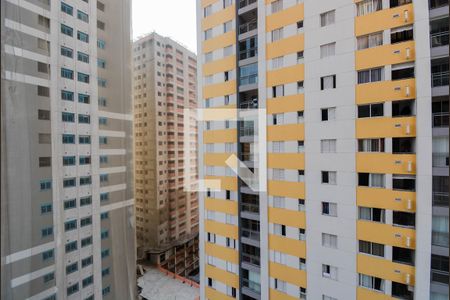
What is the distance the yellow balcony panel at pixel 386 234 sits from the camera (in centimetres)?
196

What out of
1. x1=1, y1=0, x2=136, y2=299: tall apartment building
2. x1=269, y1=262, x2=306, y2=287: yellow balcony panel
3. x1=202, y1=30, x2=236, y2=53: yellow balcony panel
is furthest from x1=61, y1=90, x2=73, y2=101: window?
x1=202, y1=30, x2=236, y2=53: yellow balcony panel

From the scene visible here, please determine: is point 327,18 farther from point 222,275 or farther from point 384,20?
point 222,275

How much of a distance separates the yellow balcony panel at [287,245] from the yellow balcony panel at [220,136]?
1.36m

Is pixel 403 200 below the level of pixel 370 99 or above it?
below

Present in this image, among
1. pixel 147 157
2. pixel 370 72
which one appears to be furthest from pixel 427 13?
pixel 147 157

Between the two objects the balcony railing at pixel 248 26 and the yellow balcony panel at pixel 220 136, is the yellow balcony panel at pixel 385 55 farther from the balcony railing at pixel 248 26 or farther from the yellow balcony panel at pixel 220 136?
the yellow balcony panel at pixel 220 136

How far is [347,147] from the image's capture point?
218 cm

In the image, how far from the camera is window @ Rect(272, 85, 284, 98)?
2561mm

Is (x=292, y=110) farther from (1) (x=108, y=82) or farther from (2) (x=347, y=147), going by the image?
(1) (x=108, y=82)

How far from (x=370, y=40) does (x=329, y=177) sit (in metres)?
1.44

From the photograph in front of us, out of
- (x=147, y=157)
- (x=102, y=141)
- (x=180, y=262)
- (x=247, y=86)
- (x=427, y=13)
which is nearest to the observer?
(x=102, y=141)

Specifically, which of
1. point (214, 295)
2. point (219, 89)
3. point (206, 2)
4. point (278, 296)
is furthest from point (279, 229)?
point (206, 2)

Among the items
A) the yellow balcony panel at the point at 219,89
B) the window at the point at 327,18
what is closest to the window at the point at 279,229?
the yellow balcony panel at the point at 219,89

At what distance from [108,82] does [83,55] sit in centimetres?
8
